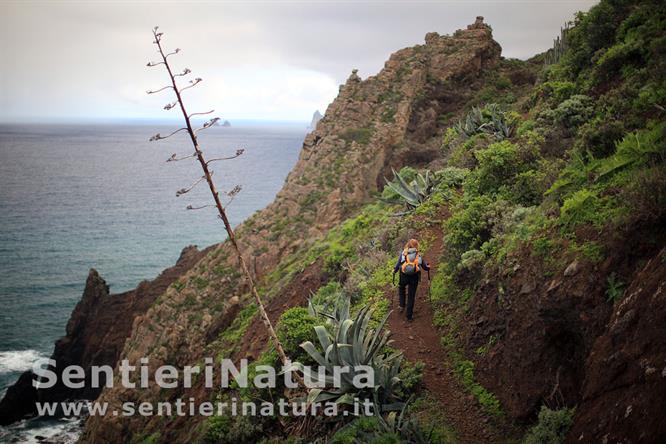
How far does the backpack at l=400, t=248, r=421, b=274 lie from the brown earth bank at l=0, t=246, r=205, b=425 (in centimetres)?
2014

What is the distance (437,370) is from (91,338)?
24288mm

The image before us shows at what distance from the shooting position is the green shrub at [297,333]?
9227mm

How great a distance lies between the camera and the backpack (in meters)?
8.84

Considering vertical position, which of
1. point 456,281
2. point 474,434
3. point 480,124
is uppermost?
point 480,124

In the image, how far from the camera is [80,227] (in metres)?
56.1

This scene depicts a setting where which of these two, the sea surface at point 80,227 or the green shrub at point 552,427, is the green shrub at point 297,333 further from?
the sea surface at point 80,227

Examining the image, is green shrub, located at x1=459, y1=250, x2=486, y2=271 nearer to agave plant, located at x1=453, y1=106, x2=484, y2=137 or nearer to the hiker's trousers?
the hiker's trousers

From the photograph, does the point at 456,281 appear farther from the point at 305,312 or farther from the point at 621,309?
the point at 621,309

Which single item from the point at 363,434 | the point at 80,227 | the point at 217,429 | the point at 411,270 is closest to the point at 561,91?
the point at 411,270

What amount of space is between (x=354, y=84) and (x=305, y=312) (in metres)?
18.6

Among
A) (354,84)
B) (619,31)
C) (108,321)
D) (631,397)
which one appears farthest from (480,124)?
(108,321)

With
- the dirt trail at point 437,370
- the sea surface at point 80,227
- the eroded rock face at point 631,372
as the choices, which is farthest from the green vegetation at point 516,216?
A: the sea surface at point 80,227

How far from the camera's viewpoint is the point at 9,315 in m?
34.3

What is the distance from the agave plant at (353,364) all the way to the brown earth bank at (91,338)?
66.5 feet
